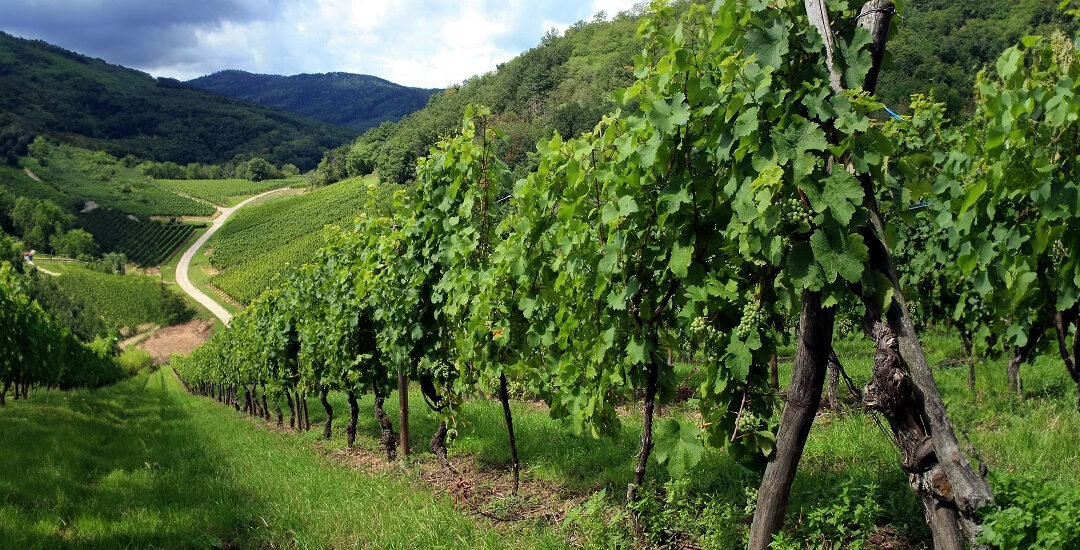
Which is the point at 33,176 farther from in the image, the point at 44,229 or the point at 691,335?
the point at 691,335

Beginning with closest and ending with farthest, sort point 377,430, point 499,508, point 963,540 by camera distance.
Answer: point 963,540 < point 499,508 < point 377,430

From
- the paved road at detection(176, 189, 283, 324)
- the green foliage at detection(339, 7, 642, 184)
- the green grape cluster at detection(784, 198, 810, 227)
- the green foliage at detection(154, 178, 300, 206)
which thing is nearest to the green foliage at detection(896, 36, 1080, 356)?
the green grape cluster at detection(784, 198, 810, 227)

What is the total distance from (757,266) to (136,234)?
109735 millimetres

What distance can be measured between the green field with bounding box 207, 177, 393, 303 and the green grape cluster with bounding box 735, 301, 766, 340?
5608 cm

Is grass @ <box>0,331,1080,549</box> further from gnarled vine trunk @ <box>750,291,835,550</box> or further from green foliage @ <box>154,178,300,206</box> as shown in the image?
green foliage @ <box>154,178,300,206</box>

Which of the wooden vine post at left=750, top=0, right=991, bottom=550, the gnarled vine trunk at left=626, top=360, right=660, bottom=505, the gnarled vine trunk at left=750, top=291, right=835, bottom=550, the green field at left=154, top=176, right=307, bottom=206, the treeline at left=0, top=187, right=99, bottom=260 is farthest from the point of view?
the green field at left=154, top=176, right=307, bottom=206

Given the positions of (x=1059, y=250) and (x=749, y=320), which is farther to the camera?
(x=1059, y=250)

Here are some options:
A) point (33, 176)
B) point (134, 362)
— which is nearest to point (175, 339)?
point (134, 362)

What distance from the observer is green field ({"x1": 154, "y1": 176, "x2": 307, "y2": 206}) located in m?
117

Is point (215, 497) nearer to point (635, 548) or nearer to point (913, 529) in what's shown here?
point (635, 548)

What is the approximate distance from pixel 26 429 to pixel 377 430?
212 inches

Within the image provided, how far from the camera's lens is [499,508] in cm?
457

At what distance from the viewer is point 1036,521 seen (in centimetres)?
210

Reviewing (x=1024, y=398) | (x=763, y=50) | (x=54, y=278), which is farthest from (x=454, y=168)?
(x=54, y=278)
